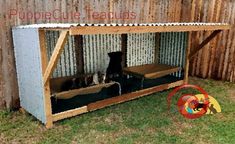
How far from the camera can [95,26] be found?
3.58 meters

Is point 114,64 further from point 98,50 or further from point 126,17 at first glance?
point 126,17

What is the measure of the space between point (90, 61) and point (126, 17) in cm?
171

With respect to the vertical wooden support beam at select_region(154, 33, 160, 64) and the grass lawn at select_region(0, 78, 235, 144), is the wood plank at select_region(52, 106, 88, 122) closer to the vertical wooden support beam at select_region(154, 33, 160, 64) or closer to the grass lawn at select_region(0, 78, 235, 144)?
the grass lawn at select_region(0, 78, 235, 144)

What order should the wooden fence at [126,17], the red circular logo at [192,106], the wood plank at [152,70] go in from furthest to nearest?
the wood plank at [152,70]
the red circular logo at [192,106]
the wooden fence at [126,17]

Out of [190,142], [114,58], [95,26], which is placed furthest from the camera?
[114,58]

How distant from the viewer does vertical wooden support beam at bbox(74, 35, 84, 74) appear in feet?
20.8

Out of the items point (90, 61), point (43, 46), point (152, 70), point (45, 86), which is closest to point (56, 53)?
point (43, 46)

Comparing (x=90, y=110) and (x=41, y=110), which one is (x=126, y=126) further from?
(x=41, y=110)

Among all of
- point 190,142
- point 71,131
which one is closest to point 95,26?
point 71,131

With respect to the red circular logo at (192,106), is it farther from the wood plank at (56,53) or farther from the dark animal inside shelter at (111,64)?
the wood plank at (56,53)

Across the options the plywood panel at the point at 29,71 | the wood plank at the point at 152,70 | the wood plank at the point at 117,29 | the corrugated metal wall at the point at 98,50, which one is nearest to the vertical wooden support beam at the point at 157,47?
the wood plank at the point at 152,70

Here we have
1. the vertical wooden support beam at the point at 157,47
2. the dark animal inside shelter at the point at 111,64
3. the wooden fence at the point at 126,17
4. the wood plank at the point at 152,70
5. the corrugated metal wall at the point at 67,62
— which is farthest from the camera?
the vertical wooden support beam at the point at 157,47

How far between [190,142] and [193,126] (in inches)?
27.0

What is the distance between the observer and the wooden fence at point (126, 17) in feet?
16.6
